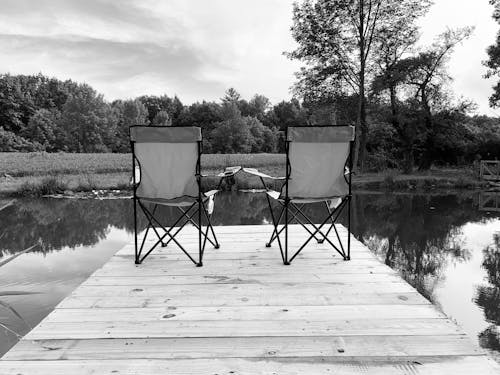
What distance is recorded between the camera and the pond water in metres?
2.66

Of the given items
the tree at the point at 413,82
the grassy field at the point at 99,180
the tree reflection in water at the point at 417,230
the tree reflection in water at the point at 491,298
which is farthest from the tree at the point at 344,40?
the tree reflection in water at the point at 491,298

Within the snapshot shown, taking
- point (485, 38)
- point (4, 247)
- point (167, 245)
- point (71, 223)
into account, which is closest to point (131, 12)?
point (71, 223)

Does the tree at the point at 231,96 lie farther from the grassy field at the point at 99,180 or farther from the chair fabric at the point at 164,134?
the chair fabric at the point at 164,134

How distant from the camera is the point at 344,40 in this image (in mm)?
14594

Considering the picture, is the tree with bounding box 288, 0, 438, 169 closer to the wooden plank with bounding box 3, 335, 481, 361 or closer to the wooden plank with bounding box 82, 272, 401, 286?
the wooden plank with bounding box 82, 272, 401, 286

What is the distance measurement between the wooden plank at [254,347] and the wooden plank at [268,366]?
0.03m

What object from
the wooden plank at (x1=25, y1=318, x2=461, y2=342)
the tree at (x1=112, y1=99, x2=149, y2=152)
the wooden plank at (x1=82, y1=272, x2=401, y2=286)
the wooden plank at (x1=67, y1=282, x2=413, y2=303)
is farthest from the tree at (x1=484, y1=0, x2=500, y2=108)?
the tree at (x1=112, y1=99, x2=149, y2=152)

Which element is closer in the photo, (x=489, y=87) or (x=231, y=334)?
(x=231, y=334)

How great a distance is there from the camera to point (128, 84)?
18.6m

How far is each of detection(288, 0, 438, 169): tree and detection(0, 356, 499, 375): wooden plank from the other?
13.7m

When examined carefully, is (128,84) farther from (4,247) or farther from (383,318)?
(383,318)

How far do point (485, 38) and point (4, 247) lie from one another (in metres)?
16.9

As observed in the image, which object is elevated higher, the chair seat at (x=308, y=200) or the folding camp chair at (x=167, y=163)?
the folding camp chair at (x=167, y=163)

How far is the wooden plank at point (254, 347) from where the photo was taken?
1385 mm
